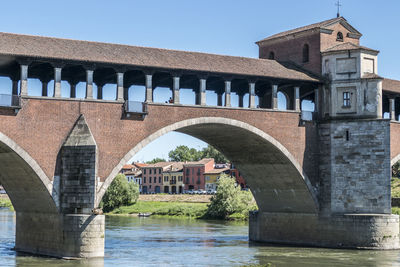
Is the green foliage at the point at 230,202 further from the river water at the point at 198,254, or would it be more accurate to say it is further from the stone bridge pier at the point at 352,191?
the stone bridge pier at the point at 352,191

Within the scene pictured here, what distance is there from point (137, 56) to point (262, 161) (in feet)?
36.1

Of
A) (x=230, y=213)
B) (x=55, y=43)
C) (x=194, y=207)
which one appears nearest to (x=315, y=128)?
(x=55, y=43)

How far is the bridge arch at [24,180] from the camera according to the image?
3120 centimetres

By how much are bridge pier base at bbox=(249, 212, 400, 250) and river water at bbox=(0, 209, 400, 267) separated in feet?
2.91

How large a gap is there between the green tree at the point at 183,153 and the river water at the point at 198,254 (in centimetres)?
10201

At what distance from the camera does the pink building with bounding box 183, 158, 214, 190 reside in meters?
116

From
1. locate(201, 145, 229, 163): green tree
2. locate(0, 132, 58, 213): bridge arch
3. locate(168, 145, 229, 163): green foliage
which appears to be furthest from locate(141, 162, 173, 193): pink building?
locate(0, 132, 58, 213): bridge arch

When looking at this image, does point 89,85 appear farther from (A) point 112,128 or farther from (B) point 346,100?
(B) point 346,100

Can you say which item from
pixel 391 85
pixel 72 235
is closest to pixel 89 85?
pixel 72 235

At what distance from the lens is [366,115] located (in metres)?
39.9

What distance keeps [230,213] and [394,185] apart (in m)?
20.3

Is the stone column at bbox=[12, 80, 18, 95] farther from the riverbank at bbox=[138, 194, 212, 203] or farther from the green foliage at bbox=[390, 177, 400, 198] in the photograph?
the riverbank at bbox=[138, 194, 212, 203]

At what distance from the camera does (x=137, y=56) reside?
3553 centimetres

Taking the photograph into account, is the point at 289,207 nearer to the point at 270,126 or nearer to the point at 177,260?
the point at 270,126
